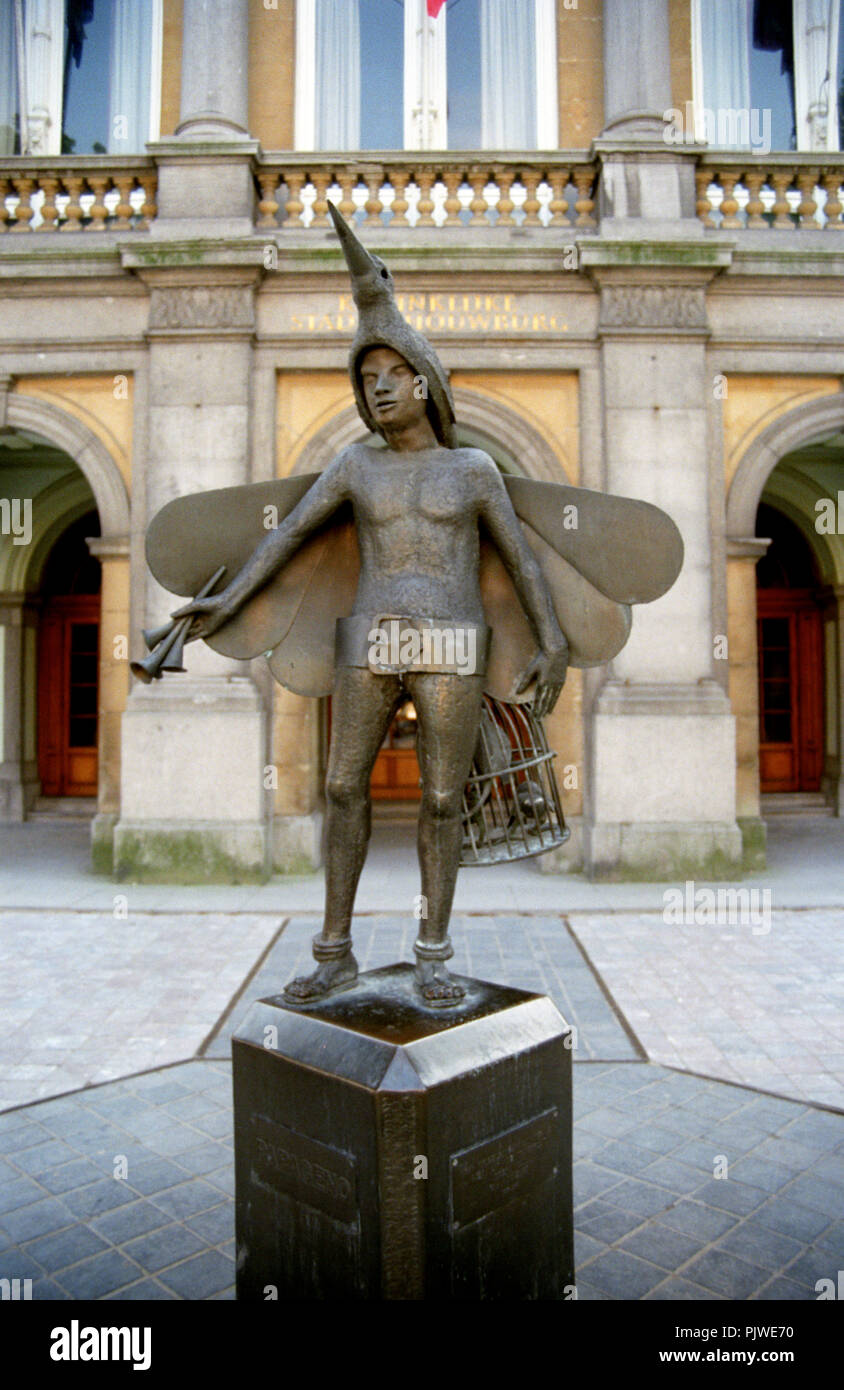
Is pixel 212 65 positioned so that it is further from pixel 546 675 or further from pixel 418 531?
pixel 546 675

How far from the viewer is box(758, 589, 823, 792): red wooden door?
1377cm

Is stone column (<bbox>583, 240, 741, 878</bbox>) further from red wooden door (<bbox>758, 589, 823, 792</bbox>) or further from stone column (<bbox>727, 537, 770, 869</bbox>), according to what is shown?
red wooden door (<bbox>758, 589, 823, 792</bbox>)

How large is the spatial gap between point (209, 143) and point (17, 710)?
25.4 ft

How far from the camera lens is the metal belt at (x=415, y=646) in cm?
282

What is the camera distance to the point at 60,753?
45.2 ft

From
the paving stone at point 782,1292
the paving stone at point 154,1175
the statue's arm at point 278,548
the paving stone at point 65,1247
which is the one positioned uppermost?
the statue's arm at point 278,548

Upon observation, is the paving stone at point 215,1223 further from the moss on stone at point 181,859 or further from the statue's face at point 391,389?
the moss on stone at point 181,859

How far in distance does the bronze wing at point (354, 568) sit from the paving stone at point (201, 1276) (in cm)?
184

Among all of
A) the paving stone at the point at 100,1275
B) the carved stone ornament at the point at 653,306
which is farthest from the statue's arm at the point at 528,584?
the carved stone ornament at the point at 653,306

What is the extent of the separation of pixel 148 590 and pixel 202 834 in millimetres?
2373

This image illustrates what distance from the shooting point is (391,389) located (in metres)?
2.91
